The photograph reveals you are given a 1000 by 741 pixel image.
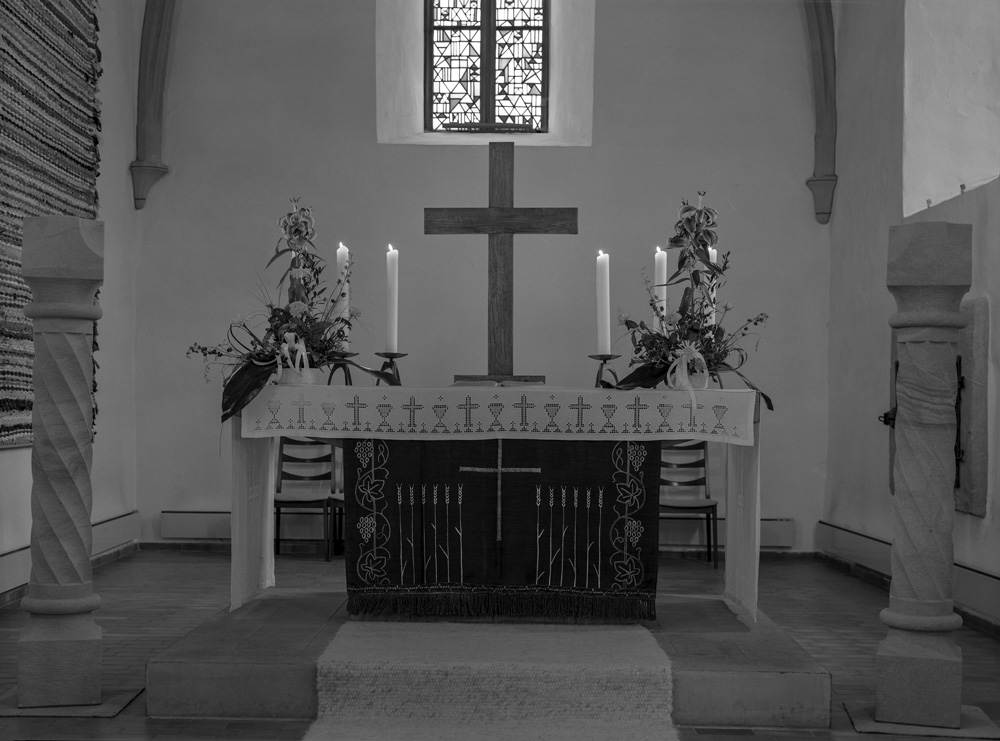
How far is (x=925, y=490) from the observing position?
13.5ft

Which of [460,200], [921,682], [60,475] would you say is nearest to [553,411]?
[921,682]

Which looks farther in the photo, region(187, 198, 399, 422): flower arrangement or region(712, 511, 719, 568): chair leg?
region(712, 511, 719, 568): chair leg

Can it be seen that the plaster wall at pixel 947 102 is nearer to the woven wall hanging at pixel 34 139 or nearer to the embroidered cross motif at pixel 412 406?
the embroidered cross motif at pixel 412 406

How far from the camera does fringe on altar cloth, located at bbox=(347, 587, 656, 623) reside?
478cm

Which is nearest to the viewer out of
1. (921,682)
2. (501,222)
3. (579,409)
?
(921,682)

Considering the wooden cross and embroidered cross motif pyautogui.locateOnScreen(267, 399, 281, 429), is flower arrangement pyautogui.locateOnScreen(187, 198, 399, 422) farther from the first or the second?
the wooden cross

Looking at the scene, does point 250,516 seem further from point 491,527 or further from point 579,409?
point 579,409

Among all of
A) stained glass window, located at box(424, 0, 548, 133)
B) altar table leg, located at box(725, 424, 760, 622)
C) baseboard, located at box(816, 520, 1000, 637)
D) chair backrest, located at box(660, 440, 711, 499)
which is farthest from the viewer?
stained glass window, located at box(424, 0, 548, 133)

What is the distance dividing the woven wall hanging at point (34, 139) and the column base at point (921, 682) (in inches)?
190

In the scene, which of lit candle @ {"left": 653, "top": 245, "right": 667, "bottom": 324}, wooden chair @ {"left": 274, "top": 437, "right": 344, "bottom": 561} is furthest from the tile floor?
lit candle @ {"left": 653, "top": 245, "right": 667, "bottom": 324}

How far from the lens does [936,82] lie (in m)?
6.93

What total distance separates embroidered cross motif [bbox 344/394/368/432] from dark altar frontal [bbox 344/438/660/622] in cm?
11

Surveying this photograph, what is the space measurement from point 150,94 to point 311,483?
10.5ft

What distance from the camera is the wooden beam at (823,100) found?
826 cm
